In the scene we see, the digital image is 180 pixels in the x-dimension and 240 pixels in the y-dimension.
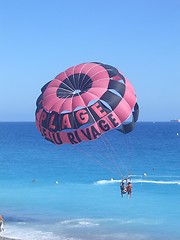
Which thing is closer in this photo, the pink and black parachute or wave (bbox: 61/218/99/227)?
the pink and black parachute

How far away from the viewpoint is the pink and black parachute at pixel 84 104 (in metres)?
16.6

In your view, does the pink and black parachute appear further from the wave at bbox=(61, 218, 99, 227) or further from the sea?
the wave at bbox=(61, 218, 99, 227)

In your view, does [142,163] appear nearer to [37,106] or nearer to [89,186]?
[89,186]

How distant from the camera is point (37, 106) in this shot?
18844 millimetres

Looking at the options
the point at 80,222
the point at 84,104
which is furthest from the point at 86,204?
the point at 84,104

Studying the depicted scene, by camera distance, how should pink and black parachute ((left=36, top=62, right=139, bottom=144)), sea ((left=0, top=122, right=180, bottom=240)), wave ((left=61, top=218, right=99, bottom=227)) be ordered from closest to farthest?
pink and black parachute ((left=36, top=62, right=139, bottom=144)) → sea ((left=0, top=122, right=180, bottom=240)) → wave ((left=61, top=218, right=99, bottom=227))

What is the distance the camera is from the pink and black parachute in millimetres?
16609

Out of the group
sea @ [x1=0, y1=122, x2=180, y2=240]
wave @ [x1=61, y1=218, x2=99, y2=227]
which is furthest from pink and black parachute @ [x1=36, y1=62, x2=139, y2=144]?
wave @ [x1=61, y1=218, x2=99, y2=227]

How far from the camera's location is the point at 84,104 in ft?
54.7

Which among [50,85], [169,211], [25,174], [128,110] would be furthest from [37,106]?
[25,174]

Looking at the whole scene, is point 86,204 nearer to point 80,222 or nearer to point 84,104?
point 80,222

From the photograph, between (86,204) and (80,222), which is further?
(86,204)

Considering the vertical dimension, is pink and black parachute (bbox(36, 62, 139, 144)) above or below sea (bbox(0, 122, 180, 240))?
above

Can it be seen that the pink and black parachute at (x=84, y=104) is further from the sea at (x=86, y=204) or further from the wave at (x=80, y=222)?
the wave at (x=80, y=222)
